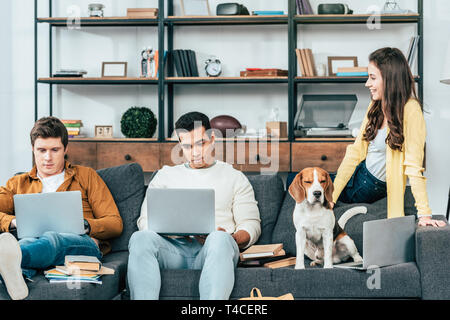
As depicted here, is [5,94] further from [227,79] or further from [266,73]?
[266,73]

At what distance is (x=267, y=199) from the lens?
248 cm

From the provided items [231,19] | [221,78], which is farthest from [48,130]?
[231,19]

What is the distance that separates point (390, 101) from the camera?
2.25 metres

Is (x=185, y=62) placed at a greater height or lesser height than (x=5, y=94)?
greater

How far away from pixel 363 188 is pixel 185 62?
1965mm

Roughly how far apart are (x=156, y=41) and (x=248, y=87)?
0.81 m

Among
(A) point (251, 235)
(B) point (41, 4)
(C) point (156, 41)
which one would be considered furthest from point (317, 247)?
(B) point (41, 4)

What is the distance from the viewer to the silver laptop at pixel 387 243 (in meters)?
1.94

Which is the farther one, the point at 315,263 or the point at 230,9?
the point at 230,9

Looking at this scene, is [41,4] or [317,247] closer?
[317,247]

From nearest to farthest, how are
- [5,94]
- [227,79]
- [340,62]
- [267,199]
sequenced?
[267,199] → [227,79] → [340,62] → [5,94]

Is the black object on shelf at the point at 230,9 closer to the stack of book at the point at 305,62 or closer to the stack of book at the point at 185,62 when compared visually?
the stack of book at the point at 185,62

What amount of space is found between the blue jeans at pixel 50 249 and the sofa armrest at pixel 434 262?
4.21ft

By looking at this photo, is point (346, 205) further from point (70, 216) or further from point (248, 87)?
point (248, 87)
